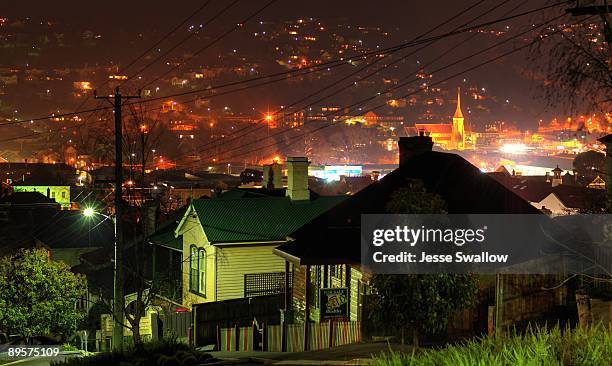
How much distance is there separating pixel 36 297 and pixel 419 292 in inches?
898

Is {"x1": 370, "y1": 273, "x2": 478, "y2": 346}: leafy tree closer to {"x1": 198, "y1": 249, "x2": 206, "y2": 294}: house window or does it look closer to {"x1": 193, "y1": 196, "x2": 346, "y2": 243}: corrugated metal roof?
{"x1": 193, "y1": 196, "x2": 346, "y2": 243}: corrugated metal roof

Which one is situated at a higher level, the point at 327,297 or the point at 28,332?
the point at 327,297

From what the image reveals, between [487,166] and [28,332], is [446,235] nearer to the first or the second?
[28,332]

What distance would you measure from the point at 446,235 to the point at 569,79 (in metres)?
3.55

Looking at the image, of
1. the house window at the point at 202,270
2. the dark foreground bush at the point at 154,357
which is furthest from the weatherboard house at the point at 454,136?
the dark foreground bush at the point at 154,357

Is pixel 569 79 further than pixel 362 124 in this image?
No

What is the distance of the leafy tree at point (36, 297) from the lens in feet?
107

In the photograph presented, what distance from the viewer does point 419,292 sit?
14594 mm

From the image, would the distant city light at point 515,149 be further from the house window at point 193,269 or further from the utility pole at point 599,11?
the utility pole at point 599,11

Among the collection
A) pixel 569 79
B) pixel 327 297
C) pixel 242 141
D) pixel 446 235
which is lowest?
pixel 327 297

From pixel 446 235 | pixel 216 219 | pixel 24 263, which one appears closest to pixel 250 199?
pixel 216 219

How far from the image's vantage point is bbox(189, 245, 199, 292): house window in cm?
2969

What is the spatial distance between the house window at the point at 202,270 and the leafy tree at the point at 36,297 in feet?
23.7

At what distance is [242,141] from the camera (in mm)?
157250
